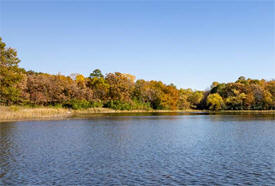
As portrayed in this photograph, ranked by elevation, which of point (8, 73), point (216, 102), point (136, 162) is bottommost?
point (136, 162)

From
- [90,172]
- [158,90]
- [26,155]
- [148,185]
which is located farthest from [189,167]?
[158,90]

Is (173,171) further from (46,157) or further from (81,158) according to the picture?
(46,157)

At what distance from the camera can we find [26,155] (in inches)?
874

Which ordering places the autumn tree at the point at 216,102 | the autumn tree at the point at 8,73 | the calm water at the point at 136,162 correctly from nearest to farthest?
the calm water at the point at 136,162 → the autumn tree at the point at 8,73 → the autumn tree at the point at 216,102

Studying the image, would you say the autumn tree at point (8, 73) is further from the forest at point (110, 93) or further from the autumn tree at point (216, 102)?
the autumn tree at point (216, 102)

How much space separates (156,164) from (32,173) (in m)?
7.83

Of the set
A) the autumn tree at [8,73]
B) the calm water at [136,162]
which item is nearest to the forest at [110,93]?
the autumn tree at [8,73]

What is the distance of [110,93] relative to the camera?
362ft

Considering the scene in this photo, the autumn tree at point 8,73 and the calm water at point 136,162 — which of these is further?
the autumn tree at point 8,73

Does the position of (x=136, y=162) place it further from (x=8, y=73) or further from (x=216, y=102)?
(x=216, y=102)

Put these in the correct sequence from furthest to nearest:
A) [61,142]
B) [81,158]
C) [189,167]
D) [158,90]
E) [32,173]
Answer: [158,90] < [61,142] < [81,158] < [189,167] < [32,173]

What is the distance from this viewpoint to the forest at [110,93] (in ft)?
220

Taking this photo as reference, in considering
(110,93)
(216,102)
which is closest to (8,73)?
(110,93)

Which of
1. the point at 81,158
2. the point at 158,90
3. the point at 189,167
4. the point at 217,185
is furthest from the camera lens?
the point at 158,90
